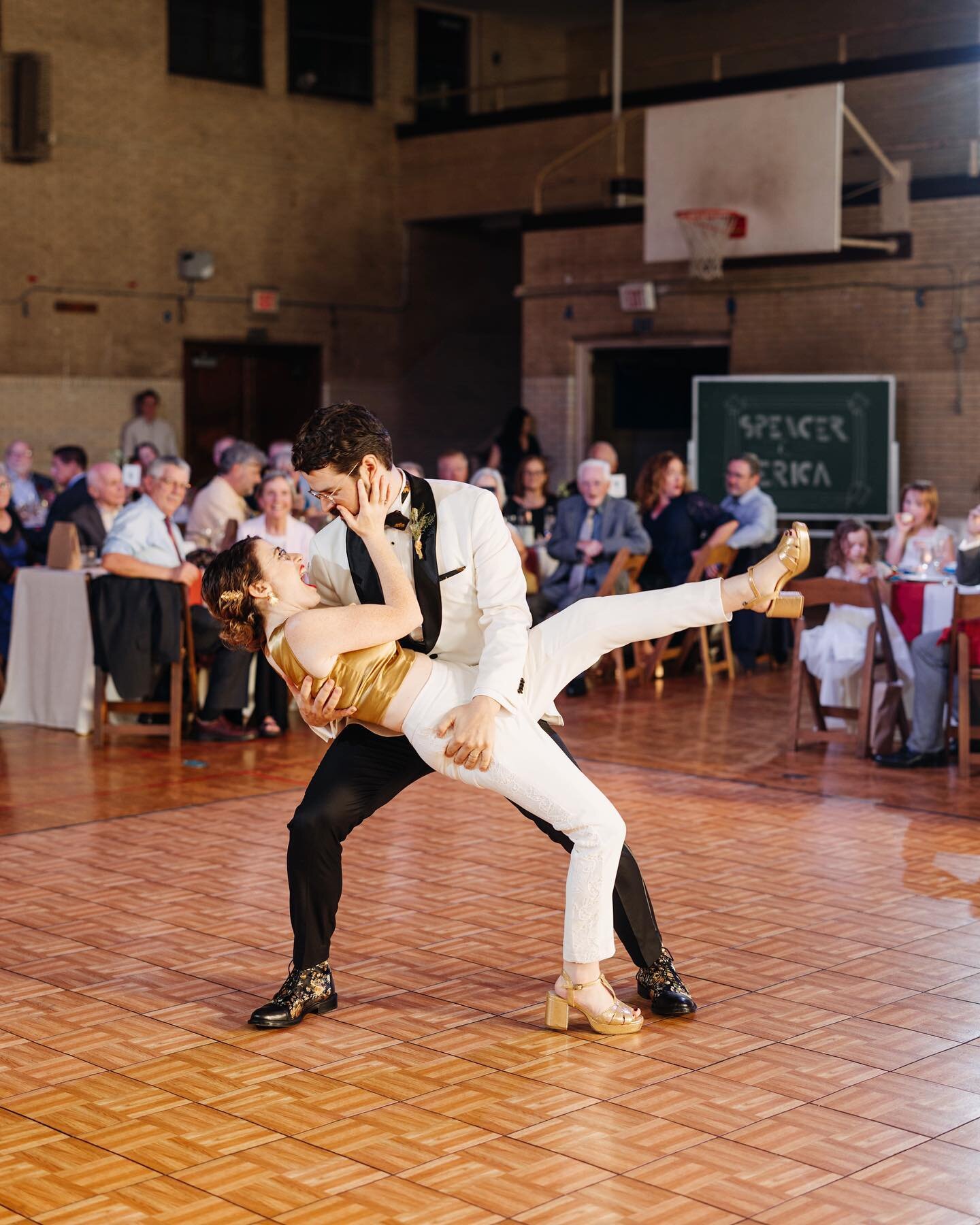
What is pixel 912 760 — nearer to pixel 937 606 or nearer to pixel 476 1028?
pixel 937 606

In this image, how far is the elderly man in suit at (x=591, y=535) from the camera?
9.42m

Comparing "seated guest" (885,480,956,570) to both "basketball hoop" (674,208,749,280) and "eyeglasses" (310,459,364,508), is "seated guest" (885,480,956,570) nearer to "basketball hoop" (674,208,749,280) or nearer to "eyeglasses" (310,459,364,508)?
"basketball hoop" (674,208,749,280)

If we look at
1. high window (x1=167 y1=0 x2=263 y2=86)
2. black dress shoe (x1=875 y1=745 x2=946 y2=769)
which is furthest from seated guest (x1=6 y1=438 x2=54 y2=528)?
black dress shoe (x1=875 y1=745 x2=946 y2=769)

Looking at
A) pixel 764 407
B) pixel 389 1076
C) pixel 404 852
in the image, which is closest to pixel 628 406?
pixel 764 407

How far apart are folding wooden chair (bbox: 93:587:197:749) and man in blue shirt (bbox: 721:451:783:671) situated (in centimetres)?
366

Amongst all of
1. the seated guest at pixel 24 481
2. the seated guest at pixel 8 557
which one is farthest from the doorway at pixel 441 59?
the seated guest at pixel 8 557

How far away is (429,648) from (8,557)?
5.70 meters

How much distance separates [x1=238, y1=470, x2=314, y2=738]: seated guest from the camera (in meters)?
7.65

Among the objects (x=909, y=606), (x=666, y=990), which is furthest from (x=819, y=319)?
(x=666, y=990)

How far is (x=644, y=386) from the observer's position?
48.9ft

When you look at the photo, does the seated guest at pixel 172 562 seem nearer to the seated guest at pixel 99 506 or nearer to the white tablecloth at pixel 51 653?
the white tablecloth at pixel 51 653

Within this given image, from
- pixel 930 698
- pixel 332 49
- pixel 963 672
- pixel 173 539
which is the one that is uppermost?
pixel 332 49

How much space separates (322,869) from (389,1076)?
47 centimetres

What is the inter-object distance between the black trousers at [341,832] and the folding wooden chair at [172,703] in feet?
12.8
